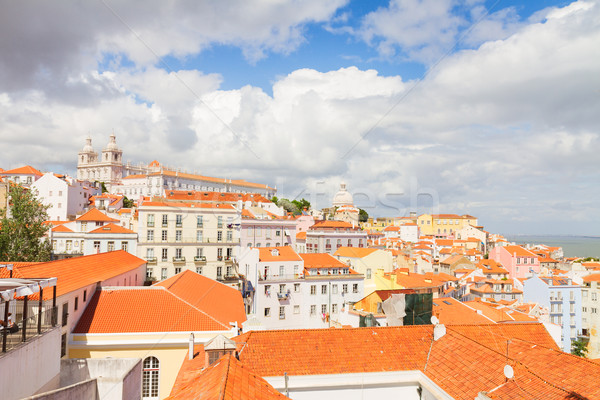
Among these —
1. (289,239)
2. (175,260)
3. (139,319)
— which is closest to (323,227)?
(289,239)

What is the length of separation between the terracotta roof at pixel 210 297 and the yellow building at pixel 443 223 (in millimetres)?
118384

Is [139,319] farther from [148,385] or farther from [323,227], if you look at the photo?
[323,227]

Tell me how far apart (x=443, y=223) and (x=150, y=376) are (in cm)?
13656

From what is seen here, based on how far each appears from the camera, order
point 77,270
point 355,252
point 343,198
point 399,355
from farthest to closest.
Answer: point 343,198, point 355,252, point 77,270, point 399,355

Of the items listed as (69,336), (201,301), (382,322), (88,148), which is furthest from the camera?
(88,148)

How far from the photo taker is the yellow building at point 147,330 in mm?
16188

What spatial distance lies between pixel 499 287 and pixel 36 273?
5148 cm

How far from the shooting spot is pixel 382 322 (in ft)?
66.0

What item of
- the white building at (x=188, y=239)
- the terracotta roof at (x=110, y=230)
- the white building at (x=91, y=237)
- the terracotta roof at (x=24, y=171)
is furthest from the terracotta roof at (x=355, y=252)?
the terracotta roof at (x=24, y=171)

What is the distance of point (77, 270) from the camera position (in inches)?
770

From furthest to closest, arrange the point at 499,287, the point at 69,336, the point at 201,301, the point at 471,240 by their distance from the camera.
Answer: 1. the point at 471,240
2. the point at 499,287
3. the point at 201,301
4. the point at 69,336

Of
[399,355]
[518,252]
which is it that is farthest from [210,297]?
[518,252]

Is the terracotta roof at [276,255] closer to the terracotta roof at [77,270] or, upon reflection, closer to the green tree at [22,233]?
the terracotta roof at [77,270]

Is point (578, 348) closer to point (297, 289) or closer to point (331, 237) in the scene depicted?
point (331, 237)
